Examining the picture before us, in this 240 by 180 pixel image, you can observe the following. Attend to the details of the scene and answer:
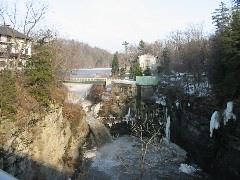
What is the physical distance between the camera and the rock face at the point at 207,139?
2736cm

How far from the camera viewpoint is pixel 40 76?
24000mm

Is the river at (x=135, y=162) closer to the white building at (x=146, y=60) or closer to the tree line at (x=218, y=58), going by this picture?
the tree line at (x=218, y=58)

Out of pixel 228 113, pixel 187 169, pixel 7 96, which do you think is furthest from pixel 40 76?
pixel 187 169

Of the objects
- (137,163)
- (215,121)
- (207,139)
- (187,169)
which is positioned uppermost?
(215,121)

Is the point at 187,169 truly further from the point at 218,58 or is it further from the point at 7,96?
the point at 7,96

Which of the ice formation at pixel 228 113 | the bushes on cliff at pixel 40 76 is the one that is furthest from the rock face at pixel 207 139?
the bushes on cliff at pixel 40 76

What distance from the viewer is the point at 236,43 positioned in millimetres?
30766

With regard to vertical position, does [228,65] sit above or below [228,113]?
above

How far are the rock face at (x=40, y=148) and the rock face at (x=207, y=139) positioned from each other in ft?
39.4

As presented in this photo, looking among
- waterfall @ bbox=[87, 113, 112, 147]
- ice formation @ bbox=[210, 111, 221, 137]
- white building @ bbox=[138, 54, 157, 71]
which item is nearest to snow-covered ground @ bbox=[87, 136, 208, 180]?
waterfall @ bbox=[87, 113, 112, 147]

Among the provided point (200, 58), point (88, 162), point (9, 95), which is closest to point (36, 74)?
point (9, 95)

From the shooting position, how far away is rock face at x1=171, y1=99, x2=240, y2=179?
27.4 metres

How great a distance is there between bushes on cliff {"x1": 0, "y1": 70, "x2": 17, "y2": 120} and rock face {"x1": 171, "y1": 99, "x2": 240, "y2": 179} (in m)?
16.8

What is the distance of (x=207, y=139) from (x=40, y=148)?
16910mm
